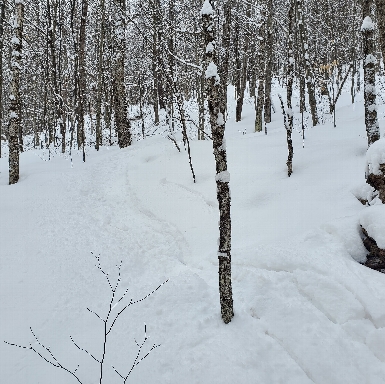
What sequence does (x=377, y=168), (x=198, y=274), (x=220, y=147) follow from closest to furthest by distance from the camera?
(x=220, y=147) < (x=377, y=168) < (x=198, y=274)

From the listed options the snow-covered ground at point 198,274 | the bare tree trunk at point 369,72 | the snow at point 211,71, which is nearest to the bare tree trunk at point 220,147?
the snow at point 211,71

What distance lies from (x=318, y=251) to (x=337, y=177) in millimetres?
2705

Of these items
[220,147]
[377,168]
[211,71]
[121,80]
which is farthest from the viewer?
[121,80]

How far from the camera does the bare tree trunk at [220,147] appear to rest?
339 cm

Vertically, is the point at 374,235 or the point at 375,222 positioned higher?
the point at 375,222

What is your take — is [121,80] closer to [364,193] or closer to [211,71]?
[211,71]

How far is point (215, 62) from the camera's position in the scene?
11.4 feet

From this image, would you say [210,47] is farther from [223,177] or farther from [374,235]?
[374,235]

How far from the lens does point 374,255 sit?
14.0 ft

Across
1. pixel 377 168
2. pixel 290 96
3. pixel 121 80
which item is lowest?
pixel 377 168

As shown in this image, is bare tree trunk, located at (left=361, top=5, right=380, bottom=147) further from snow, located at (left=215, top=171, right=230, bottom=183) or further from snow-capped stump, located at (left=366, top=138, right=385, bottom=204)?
snow, located at (left=215, top=171, right=230, bottom=183)

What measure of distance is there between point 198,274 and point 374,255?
8.23ft

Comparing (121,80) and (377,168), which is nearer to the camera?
(377,168)

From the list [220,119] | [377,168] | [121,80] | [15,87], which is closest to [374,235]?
[377,168]
